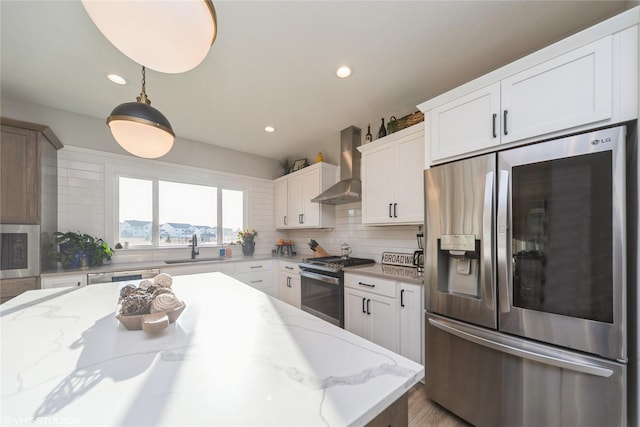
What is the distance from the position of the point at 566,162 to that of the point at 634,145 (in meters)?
0.23

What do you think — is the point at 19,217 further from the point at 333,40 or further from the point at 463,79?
the point at 463,79

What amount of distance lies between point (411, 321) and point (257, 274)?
229 centimetres

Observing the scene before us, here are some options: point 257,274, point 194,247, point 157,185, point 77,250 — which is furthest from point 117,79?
point 257,274

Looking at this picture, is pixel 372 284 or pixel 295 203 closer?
pixel 372 284

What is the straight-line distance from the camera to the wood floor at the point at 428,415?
1603 mm

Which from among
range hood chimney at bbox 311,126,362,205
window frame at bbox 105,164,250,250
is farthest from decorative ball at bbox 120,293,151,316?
window frame at bbox 105,164,250,250

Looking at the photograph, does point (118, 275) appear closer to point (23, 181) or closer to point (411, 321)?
point (23, 181)

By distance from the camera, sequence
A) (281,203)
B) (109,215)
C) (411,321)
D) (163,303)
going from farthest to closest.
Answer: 1. (281,203)
2. (109,215)
3. (411,321)
4. (163,303)

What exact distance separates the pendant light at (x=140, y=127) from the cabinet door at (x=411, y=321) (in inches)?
79.9

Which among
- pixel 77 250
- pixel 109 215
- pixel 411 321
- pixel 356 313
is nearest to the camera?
pixel 411 321

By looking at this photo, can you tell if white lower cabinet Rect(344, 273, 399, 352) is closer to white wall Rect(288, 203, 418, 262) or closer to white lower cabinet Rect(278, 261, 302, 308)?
white wall Rect(288, 203, 418, 262)

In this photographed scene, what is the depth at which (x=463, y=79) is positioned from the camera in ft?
7.07

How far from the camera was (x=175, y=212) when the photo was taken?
3.52 m

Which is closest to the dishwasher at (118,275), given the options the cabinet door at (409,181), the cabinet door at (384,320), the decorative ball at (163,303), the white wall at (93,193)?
the white wall at (93,193)
